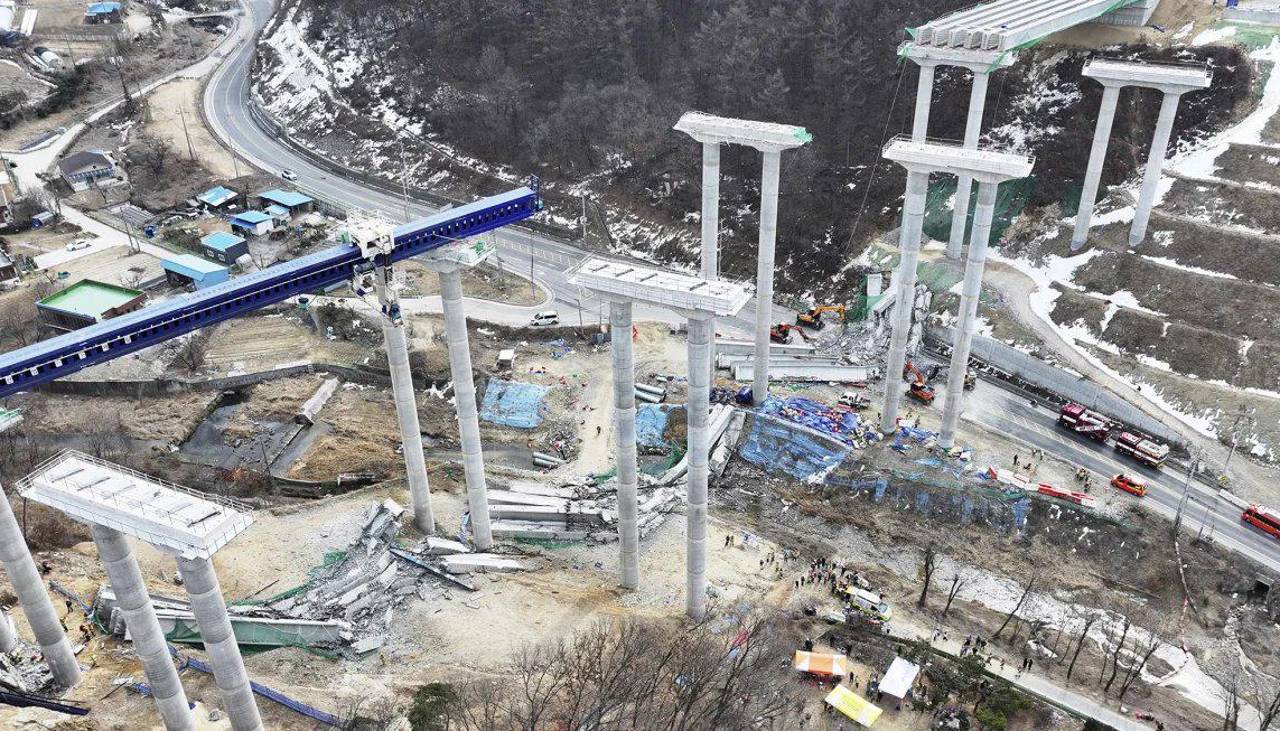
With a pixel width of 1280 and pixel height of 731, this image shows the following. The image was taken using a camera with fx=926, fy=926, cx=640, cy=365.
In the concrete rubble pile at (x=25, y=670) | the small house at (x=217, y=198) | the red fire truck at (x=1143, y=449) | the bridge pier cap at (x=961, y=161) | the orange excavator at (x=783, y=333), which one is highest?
the bridge pier cap at (x=961, y=161)

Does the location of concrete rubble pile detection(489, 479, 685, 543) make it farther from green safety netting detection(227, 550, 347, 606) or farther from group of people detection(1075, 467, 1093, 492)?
group of people detection(1075, 467, 1093, 492)

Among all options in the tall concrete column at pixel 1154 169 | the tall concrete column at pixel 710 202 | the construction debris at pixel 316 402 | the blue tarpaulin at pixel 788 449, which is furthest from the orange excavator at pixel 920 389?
the construction debris at pixel 316 402

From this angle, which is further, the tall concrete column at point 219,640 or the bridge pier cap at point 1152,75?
the bridge pier cap at point 1152,75

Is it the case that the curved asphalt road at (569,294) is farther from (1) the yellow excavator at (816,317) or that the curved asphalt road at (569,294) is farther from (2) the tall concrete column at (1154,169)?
(2) the tall concrete column at (1154,169)

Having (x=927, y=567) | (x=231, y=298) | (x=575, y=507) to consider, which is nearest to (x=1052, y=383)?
(x=927, y=567)

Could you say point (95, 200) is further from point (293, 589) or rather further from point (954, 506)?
point (954, 506)

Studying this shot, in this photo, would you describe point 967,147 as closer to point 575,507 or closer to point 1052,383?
point 1052,383
